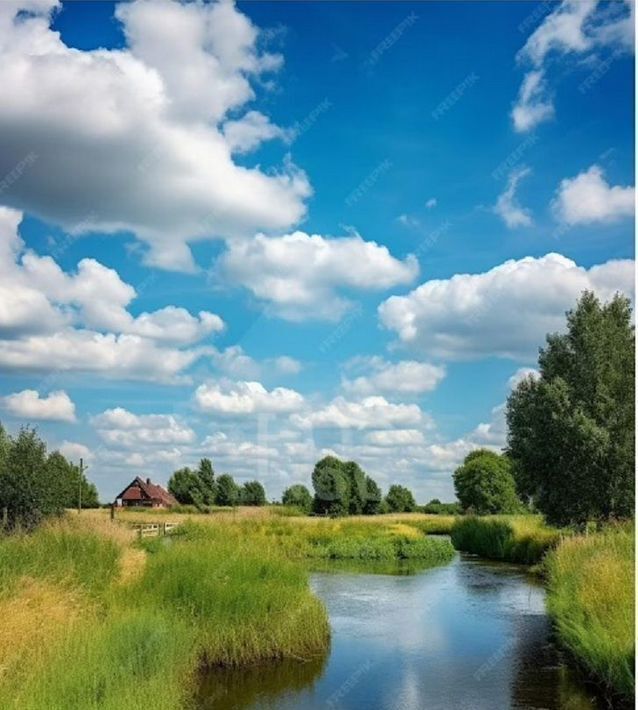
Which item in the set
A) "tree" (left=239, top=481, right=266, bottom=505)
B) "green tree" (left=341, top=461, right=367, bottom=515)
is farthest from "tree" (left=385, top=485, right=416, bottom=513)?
"tree" (left=239, top=481, right=266, bottom=505)

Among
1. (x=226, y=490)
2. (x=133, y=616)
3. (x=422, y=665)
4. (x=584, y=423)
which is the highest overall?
(x=584, y=423)

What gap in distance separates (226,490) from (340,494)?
1506cm

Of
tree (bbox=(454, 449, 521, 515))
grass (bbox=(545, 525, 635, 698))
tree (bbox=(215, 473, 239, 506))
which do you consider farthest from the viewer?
tree (bbox=(215, 473, 239, 506))

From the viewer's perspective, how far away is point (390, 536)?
43.8 m

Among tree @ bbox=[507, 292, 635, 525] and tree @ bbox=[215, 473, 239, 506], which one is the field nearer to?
tree @ bbox=[507, 292, 635, 525]

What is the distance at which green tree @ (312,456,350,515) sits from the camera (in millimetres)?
78562

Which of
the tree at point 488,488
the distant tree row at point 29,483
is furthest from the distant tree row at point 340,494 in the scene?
the distant tree row at point 29,483

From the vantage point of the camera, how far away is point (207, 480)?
289 ft

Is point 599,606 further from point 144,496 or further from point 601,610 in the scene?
point 144,496

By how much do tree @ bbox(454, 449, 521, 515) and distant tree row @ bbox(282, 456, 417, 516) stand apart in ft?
31.8

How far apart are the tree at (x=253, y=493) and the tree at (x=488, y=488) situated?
23.3 meters

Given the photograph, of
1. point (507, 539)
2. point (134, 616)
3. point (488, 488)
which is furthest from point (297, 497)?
point (134, 616)

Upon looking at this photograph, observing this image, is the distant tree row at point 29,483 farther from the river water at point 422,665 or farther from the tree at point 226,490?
the tree at point 226,490

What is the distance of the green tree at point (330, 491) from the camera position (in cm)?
7856
